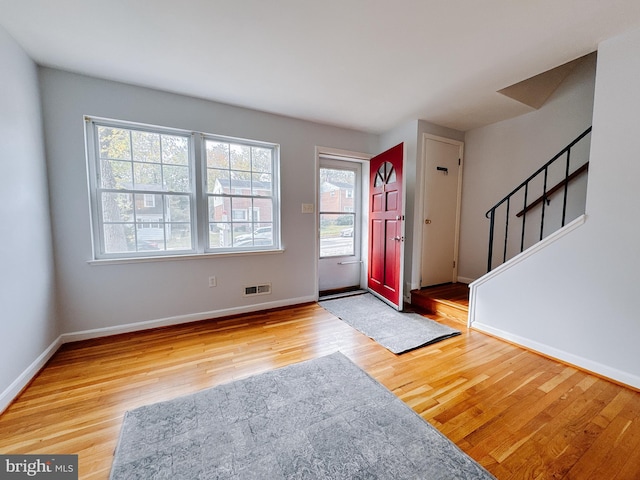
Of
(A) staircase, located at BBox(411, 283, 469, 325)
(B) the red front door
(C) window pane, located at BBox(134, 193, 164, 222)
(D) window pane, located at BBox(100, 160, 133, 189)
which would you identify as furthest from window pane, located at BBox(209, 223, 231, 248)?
(A) staircase, located at BBox(411, 283, 469, 325)

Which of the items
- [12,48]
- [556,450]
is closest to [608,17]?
[556,450]

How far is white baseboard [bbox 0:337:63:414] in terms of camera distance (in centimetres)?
158

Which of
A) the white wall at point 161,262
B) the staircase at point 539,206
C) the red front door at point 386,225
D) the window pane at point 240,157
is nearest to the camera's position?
the white wall at point 161,262

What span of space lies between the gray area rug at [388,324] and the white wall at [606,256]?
2.90 ft

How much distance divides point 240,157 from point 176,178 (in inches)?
29.6

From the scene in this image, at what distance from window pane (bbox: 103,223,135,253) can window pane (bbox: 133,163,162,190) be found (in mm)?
435

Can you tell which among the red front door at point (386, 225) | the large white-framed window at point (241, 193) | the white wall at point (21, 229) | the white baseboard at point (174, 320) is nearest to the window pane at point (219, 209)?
the large white-framed window at point (241, 193)

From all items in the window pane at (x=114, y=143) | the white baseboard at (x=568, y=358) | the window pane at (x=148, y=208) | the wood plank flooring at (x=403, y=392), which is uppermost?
the window pane at (x=114, y=143)

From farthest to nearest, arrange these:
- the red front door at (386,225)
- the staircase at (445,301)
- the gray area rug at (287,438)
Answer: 1. the red front door at (386,225)
2. the staircase at (445,301)
3. the gray area rug at (287,438)

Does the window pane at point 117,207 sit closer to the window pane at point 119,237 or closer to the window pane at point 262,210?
the window pane at point 119,237

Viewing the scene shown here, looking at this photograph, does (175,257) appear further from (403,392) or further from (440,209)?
(440,209)

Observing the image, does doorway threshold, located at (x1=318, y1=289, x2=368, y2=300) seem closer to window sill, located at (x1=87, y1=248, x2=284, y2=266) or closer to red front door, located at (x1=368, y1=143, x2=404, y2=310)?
red front door, located at (x1=368, y1=143, x2=404, y2=310)

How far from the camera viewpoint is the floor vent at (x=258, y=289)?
313 cm

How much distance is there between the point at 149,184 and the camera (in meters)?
2.61
